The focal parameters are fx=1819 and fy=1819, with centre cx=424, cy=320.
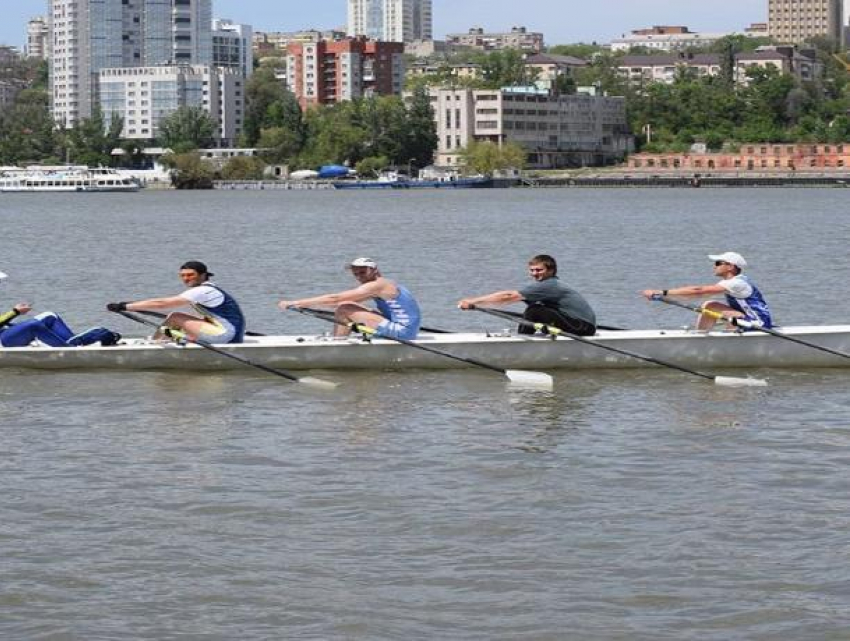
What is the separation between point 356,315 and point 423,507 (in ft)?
22.8

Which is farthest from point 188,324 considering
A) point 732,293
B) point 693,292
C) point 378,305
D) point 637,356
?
point 732,293

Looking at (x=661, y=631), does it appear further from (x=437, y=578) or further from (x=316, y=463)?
(x=316, y=463)

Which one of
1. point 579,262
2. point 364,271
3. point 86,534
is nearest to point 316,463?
point 86,534

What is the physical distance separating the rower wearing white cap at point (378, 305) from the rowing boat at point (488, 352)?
0.20 metres

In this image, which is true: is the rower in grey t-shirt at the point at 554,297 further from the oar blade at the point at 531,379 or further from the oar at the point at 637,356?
the oar blade at the point at 531,379

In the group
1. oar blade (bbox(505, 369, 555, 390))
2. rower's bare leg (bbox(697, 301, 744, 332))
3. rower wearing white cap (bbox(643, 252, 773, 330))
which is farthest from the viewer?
rower's bare leg (bbox(697, 301, 744, 332))

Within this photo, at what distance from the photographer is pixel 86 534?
48.2ft

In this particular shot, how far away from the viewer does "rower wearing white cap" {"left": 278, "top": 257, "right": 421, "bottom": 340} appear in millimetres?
21984

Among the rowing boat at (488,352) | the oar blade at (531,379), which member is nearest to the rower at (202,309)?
the rowing boat at (488,352)

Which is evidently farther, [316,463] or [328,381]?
[328,381]

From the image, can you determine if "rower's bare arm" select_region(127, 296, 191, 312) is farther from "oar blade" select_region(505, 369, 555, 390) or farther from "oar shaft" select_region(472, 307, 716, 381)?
"oar blade" select_region(505, 369, 555, 390)

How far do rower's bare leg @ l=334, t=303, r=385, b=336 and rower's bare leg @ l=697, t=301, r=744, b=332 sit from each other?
402cm

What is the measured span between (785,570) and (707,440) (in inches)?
206

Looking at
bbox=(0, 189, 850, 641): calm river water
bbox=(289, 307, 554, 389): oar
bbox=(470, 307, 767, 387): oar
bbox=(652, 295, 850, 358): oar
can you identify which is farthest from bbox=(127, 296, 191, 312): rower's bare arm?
bbox=(652, 295, 850, 358): oar
